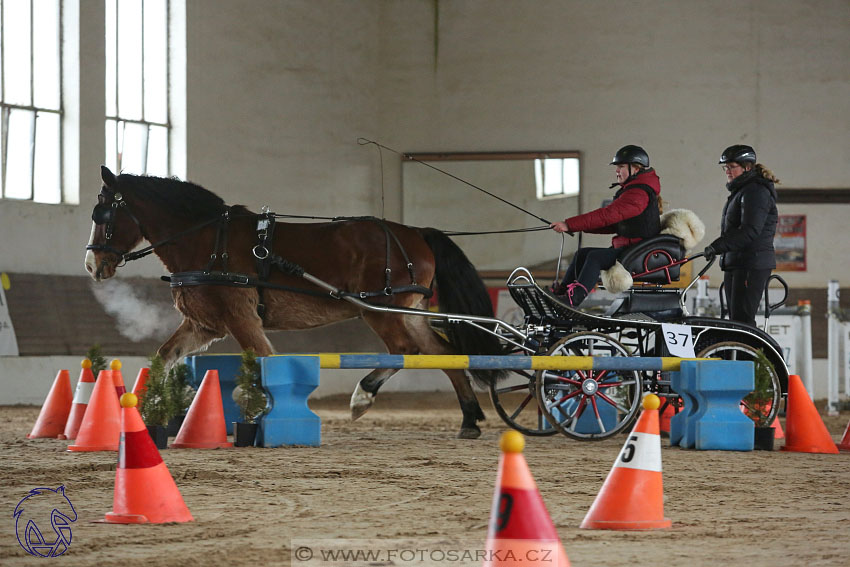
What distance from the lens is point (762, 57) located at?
576 inches

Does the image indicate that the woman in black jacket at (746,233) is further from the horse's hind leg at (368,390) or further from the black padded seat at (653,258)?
the horse's hind leg at (368,390)

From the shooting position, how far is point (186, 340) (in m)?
7.78

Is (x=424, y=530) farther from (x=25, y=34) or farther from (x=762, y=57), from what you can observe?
(x=762, y=57)

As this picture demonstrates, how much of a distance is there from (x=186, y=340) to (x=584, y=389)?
279cm

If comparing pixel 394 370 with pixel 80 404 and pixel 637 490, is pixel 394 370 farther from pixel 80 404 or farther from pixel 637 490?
pixel 637 490

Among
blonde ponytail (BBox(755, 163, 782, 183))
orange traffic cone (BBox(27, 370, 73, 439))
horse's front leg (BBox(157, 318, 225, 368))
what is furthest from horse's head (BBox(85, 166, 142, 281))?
blonde ponytail (BBox(755, 163, 782, 183))

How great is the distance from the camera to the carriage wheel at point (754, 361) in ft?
23.7

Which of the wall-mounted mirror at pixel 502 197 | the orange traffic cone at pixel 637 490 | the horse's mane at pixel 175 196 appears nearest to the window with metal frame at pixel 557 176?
the wall-mounted mirror at pixel 502 197

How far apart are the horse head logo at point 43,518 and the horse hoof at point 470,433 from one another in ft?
11.3

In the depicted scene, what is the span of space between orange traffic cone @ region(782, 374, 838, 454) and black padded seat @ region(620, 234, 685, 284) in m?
1.07

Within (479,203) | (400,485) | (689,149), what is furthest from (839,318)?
(400,485)

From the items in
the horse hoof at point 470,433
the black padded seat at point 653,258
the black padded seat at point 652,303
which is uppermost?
the black padded seat at point 653,258

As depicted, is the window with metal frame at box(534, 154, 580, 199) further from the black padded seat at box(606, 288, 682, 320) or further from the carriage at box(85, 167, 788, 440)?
the black padded seat at box(606, 288, 682, 320)

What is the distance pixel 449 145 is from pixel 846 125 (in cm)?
523
